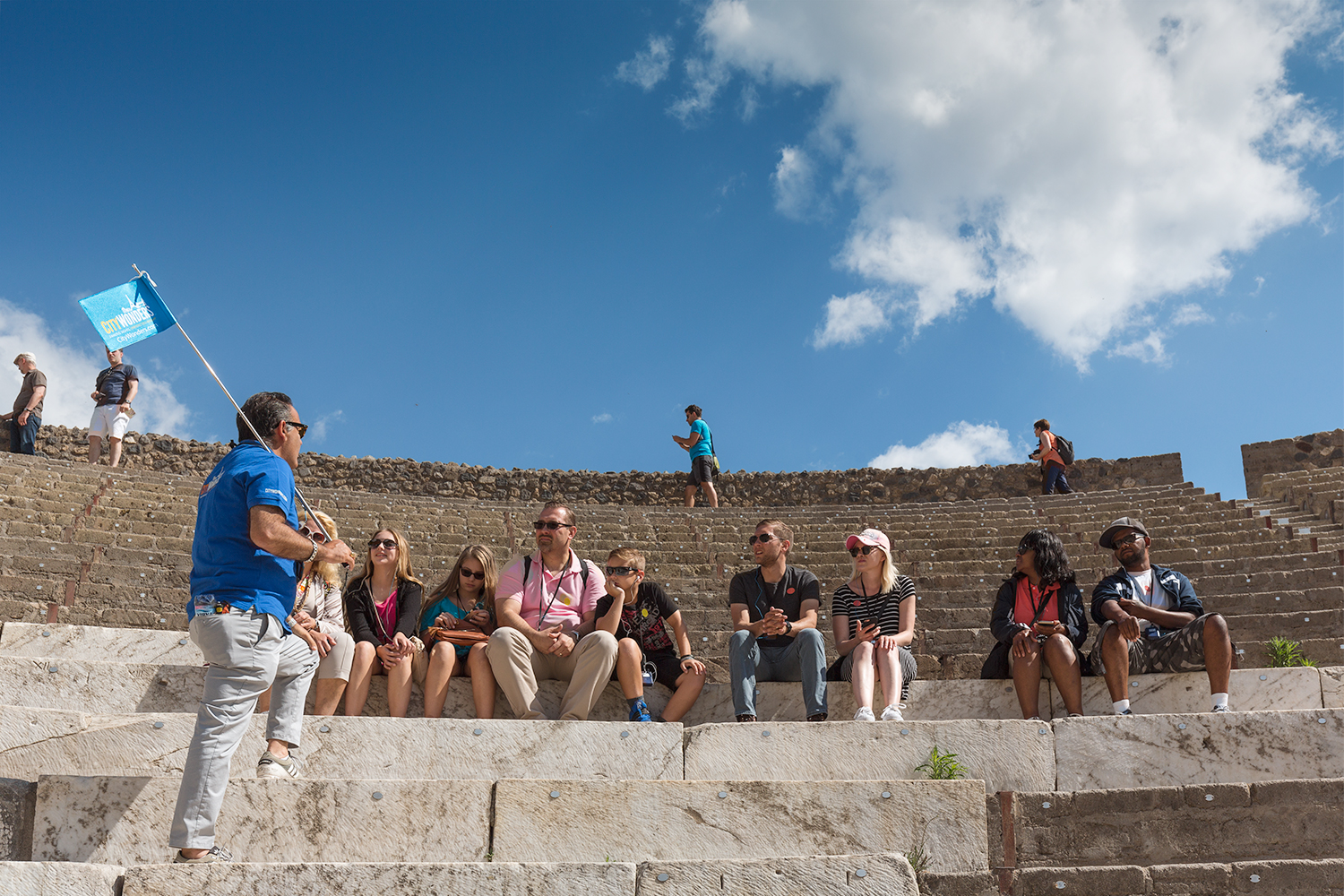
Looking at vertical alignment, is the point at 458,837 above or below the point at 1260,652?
below

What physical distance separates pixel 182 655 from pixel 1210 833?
14.3 ft

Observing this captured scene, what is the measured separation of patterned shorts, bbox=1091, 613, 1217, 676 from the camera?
4.31m

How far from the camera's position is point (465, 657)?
4.36m

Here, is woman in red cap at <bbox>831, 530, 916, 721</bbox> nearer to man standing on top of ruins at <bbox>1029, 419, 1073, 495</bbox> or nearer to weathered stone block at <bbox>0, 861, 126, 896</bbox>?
weathered stone block at <bbox>0, 861, 126, 896</bbox>

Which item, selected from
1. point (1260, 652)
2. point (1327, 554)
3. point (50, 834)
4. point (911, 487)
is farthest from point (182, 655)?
point (911, 487)

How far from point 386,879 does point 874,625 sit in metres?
2.42

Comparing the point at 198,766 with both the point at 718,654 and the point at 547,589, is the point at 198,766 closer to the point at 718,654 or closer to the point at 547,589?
the point at 547,589

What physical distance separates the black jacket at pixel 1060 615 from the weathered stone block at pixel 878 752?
2.15 ft

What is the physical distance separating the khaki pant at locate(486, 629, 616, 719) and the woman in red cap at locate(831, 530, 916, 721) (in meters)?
1.08

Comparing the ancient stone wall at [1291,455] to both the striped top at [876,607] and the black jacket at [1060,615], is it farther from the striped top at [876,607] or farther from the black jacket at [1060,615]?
the striped top at [876,607]

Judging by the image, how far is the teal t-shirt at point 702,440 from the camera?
12.9 meters

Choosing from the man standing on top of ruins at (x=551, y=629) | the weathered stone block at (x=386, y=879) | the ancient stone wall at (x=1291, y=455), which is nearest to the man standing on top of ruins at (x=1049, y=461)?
the ancient stone wall at (x=1291, y=455)

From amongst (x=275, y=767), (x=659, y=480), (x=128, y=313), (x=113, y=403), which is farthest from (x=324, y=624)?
(x=659, y=480)

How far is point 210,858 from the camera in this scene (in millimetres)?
2754
